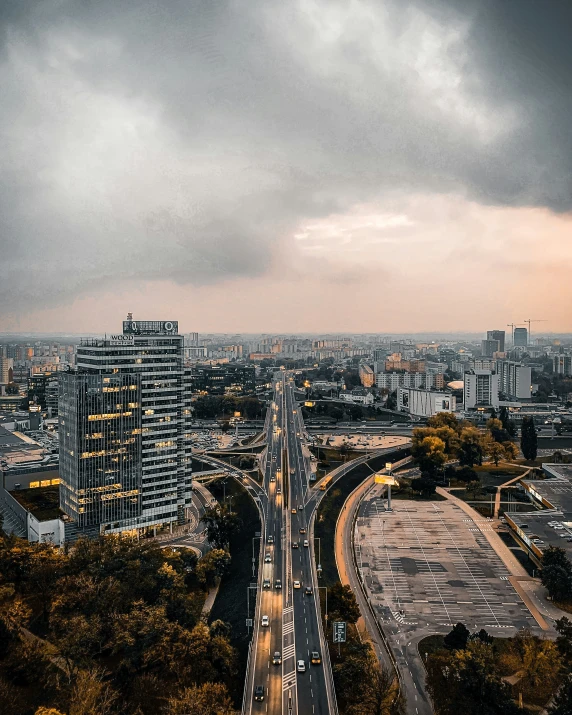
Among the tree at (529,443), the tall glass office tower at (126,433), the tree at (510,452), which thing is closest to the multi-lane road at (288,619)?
the tall glass office tower at (126,433)

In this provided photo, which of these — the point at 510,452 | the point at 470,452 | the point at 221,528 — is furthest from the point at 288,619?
the point at 510,452

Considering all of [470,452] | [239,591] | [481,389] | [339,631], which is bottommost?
[239,591]

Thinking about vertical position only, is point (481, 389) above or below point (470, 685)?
above

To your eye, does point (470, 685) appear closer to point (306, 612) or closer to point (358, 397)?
point (306, 612)

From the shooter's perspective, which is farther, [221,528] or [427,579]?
[221,528]

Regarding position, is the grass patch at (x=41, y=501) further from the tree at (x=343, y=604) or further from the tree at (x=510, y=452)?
the tree at (x=510, y=452)

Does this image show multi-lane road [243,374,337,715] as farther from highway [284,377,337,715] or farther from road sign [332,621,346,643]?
road sign [332,621,346,643]

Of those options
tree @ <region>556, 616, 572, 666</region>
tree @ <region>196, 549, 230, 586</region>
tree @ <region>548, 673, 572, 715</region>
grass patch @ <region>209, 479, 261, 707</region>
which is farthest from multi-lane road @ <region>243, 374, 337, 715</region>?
tree @ <region>556, 616, 572, 666</region>
